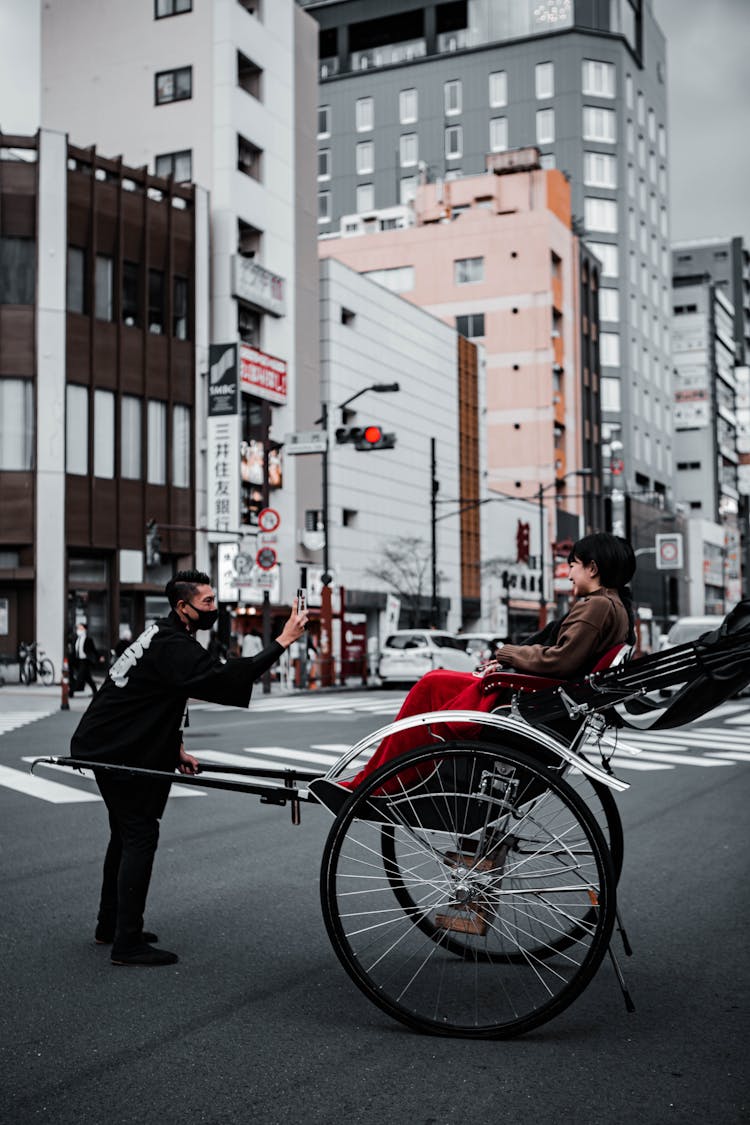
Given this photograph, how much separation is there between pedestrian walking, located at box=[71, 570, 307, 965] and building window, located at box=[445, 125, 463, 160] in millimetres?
106720

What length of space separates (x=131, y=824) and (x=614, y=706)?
2176mm

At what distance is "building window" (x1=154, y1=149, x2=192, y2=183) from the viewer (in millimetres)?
46812

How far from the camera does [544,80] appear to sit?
10169 cm

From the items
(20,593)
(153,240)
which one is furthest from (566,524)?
(20,593)

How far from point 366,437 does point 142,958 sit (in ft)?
72.3

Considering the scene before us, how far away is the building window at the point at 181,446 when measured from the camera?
42.4 metres

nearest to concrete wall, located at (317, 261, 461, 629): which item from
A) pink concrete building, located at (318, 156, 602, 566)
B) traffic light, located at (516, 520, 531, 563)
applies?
traffic light, located at (516, 520, 531, 563)

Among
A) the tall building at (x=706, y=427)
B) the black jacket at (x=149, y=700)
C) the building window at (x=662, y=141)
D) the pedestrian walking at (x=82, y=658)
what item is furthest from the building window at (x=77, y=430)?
the building window at (x=662, y=141)

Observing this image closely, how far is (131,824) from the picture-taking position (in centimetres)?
514

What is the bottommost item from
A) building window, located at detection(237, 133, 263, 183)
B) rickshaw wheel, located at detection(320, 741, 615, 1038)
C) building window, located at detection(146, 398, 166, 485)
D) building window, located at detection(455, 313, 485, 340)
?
rickshaw wheel, located at detection(320, 741, 615, 1038)

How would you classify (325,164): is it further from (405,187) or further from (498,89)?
(498,89)

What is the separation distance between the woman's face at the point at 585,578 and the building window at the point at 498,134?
10536cm

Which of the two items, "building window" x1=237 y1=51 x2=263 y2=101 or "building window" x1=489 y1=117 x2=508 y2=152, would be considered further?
"building window" x1=489 y1=117 x2=508 y2=152

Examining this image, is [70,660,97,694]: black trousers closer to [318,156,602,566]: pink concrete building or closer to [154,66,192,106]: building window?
[154,66,192,106]: building window
